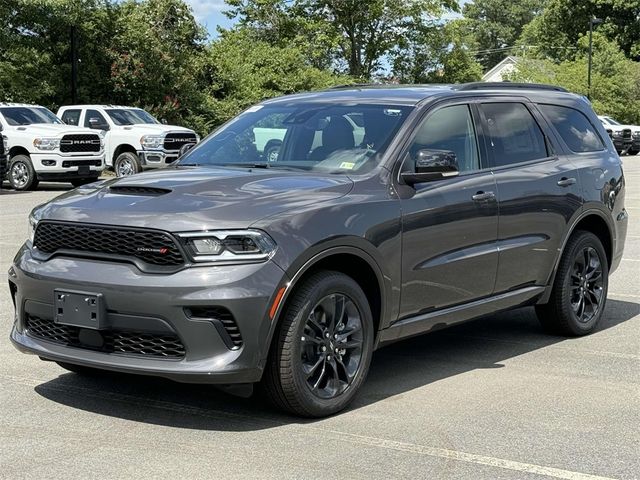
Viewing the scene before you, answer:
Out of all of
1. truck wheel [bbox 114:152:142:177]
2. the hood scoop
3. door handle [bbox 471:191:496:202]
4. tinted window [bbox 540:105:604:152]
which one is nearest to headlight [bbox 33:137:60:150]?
truck wheel [bbox 114:152:142:177]

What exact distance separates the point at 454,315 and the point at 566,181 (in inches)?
65.2

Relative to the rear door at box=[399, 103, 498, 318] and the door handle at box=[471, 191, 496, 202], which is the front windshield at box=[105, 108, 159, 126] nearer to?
the rear door at box=[399, 103, 498, 318]

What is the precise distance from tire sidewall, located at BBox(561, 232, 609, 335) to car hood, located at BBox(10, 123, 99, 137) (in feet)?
54.5

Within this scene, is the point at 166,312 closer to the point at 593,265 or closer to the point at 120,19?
the point at 593,265

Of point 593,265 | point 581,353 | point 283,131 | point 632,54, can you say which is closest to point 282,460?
point 283,131

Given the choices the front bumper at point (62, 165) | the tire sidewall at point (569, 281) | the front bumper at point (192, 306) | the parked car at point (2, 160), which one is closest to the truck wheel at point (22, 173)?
the front bumper at point (62, 165)

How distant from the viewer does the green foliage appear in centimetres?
5997

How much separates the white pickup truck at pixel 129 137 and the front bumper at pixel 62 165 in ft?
4.86

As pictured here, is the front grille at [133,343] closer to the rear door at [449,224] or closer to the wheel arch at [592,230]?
the rear door at [449,224]

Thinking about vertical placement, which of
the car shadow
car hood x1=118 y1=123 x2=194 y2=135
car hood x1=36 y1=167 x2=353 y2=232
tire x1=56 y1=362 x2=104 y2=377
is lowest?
the car shadow

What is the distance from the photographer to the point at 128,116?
84.4ft

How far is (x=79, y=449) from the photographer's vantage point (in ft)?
15.6

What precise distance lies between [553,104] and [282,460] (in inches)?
164

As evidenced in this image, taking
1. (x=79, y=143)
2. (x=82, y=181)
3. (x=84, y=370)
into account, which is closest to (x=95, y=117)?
(x=82, y=181)
